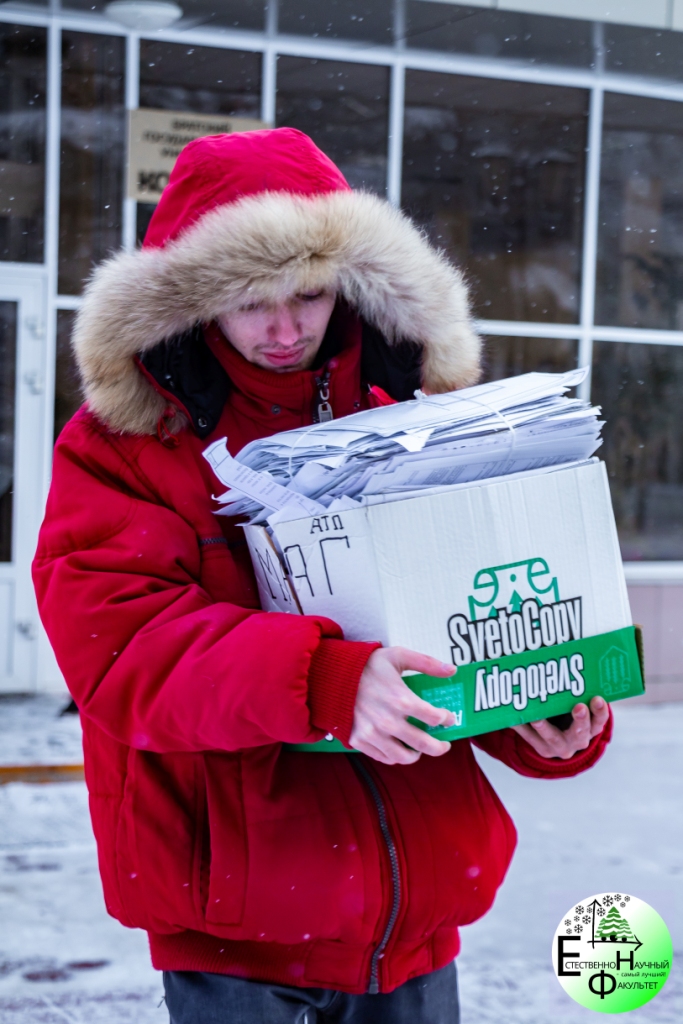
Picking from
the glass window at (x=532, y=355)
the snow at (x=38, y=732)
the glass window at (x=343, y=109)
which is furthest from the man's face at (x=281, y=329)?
the glass window at (x=532, y=355)

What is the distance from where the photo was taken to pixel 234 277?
1.52m

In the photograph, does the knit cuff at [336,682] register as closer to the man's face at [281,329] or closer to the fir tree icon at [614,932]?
the man's face at [281,329]

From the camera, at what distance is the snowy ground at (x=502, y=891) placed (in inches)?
124

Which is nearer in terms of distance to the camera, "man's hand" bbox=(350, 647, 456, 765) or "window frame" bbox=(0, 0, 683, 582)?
"man's hand" bbox=(350, 647, 456, 765)

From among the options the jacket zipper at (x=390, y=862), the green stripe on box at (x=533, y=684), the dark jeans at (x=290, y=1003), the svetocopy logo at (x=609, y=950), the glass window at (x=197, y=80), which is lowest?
the svetocopy logo at (x=609, y=950)

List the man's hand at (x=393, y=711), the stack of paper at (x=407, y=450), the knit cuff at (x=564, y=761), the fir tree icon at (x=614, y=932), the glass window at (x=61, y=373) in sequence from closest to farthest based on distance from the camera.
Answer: the man's hand at (x=393, y=711) < the stack of paper at (x=407, y=450) < the knit cuff at (x=564, y=761) < the fir tree icon at (x=614, y=932) < the glass window at (x=61, y=373)

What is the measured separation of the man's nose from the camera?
61.7 inches

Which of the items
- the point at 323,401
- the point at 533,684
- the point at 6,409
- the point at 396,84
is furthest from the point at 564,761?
the point at 396,84

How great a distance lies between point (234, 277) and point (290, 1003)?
3.48 ft

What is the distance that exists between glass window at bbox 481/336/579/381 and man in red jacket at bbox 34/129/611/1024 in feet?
18.3

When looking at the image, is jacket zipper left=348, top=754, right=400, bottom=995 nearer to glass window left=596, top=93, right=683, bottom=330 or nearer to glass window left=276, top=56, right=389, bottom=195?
glass window left=276, top=56, right=389, bottom=195

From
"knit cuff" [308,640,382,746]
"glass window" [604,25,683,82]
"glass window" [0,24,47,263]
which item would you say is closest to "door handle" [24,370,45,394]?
"glass window" [0,24,47,263]

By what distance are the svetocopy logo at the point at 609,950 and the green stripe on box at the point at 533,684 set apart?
4.06 feet

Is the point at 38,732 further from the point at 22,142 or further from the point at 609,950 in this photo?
the point at 609,950
